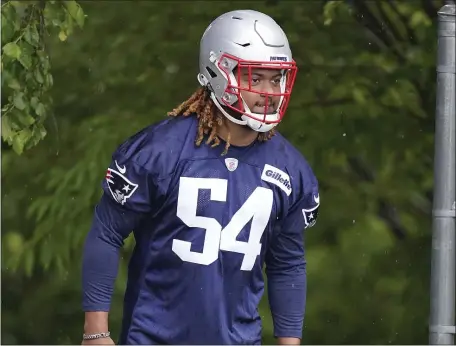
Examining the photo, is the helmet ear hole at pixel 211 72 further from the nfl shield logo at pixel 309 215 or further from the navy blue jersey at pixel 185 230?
the nfl shield logo at pixel 309 215

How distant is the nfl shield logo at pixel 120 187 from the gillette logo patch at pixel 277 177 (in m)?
0.53

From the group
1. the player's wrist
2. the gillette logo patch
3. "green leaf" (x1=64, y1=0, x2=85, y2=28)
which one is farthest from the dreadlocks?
"green leaf" (x1=64, y1=0, x2=85, y2=28)

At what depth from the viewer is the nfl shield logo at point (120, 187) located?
4.91 m

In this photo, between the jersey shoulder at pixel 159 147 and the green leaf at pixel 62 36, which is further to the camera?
the green leaf at pixel 62 36

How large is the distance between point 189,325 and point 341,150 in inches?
132

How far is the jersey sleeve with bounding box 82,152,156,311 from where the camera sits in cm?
492

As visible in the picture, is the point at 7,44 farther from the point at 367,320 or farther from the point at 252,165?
the point at 367,320

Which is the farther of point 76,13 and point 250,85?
point 76,13

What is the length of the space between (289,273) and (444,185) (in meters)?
1.42

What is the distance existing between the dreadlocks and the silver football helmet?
0.03 meters

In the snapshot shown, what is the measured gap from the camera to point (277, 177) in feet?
16.7

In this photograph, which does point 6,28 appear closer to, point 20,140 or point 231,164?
point 20,140

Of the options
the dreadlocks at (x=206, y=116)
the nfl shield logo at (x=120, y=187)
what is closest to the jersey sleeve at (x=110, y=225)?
the nfl shield logo at (x=120, y=187)

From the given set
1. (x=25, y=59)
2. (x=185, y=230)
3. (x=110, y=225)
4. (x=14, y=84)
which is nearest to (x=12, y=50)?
(x=25, y=59)
